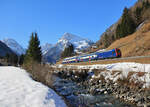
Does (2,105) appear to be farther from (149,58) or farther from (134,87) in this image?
(149,58)

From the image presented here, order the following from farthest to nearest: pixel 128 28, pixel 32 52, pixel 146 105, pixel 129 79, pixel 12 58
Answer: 1. pixel 12 58
2. pixel 128 28
3. pixel 32 52
4. pixel 129 79
5. pixel 146 105

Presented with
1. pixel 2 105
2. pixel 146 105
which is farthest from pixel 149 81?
pixel 2 105

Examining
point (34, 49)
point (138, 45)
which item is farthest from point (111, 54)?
point (34, 49)

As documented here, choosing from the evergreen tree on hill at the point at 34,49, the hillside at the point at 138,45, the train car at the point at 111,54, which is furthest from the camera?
the evergreen tree on hill at the point at 34,49

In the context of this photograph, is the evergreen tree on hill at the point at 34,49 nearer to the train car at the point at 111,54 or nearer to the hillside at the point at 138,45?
the train car at the point at 111,54

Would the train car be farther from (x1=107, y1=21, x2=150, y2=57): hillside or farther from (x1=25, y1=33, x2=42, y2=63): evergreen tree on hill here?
(x1=25, y1=33, x2=42, y2=63): evergreen tree on hill

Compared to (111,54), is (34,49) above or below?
above

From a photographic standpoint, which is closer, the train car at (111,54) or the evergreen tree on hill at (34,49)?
the train car at (111,54)

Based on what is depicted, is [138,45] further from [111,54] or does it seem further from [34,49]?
[34,49]

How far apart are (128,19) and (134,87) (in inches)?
1773

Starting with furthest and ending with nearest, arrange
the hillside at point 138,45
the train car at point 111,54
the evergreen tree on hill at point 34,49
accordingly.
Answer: the evergreen tree on hill at point 34,49, the train car at point 111,54, the hillside at point 138,45

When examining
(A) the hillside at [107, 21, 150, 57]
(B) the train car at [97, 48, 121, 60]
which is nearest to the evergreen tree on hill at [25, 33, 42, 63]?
(B) the train car at [97, 48, 121, 60]

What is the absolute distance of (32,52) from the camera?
27.1 m

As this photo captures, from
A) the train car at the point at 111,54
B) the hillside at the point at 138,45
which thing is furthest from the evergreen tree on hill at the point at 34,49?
the hillside at the point at 138,45
